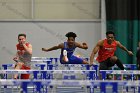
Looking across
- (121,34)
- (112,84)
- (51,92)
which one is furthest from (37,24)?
(112,84)

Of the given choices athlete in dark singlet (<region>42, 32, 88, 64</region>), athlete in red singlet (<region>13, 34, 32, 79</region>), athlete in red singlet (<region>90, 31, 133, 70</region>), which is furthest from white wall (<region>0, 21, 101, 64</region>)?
athlete in red singlet (<region>13, 34, 32, 79</region>)

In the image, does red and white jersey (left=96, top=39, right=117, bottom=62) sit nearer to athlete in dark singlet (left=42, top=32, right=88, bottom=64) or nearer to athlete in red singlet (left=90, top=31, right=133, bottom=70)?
athlete in red singlet (left=90, top=31, right=133, bottom=70)

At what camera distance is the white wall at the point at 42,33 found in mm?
14703

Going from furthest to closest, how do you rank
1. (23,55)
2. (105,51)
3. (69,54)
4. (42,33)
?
(42,33) → (69,54) → (105,51) → (23,55)

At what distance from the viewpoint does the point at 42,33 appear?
1473cm

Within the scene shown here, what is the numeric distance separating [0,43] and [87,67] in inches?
247

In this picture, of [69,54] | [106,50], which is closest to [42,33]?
[69,54]

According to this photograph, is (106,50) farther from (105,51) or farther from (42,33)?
(42,33)

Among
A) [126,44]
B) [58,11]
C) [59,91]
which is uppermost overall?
[58,11]

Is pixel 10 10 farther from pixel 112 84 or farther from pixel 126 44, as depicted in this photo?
pixel 112 84

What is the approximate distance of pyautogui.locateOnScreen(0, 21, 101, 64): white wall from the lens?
14703mm

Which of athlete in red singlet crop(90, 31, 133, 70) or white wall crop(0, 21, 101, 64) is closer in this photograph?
athlete in red singlet crop(90, 31, 133, 70)

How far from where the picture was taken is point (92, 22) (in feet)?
48.5

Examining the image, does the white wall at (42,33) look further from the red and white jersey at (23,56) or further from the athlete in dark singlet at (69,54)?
the red and white jersey at (23,56)
